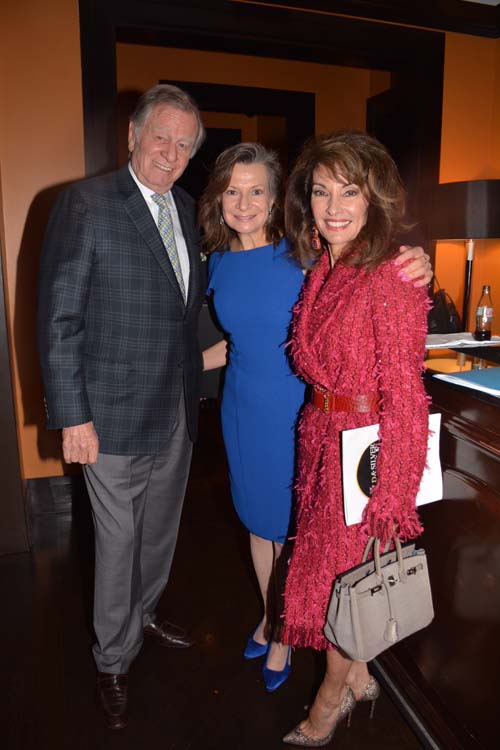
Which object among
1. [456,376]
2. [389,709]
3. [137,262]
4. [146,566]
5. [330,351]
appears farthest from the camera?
[146,566]

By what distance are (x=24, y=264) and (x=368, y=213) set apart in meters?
2.05

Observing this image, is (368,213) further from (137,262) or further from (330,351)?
(137,262)

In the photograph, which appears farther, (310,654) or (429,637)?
(310,654)

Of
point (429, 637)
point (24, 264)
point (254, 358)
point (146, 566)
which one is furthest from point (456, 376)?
point (24, 264)

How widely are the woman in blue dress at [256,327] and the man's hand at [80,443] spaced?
0.45m

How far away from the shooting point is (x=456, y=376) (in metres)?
1.58

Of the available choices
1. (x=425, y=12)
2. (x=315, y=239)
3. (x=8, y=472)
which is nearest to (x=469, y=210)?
(x=425, y=12)

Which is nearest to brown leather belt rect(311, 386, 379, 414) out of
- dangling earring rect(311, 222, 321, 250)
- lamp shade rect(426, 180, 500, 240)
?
dangling earring rect(311, 222, 321, 250)

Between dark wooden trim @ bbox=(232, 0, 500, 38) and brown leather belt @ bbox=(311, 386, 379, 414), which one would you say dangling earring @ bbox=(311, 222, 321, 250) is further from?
dark wooden trim @ bbox=(232, 0, 500, 38)

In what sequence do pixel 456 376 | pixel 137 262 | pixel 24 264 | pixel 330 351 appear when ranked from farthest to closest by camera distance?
pixel 24 264 → pixel 137 262 → pixel 456 376 → pixel 330 351

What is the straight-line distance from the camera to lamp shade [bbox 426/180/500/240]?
10.4 ft

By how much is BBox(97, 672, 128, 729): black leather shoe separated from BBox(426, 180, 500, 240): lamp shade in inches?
108

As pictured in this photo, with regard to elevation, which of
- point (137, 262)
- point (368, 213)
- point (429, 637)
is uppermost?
point (368, 213)

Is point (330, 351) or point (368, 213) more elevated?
point (368, 213)
